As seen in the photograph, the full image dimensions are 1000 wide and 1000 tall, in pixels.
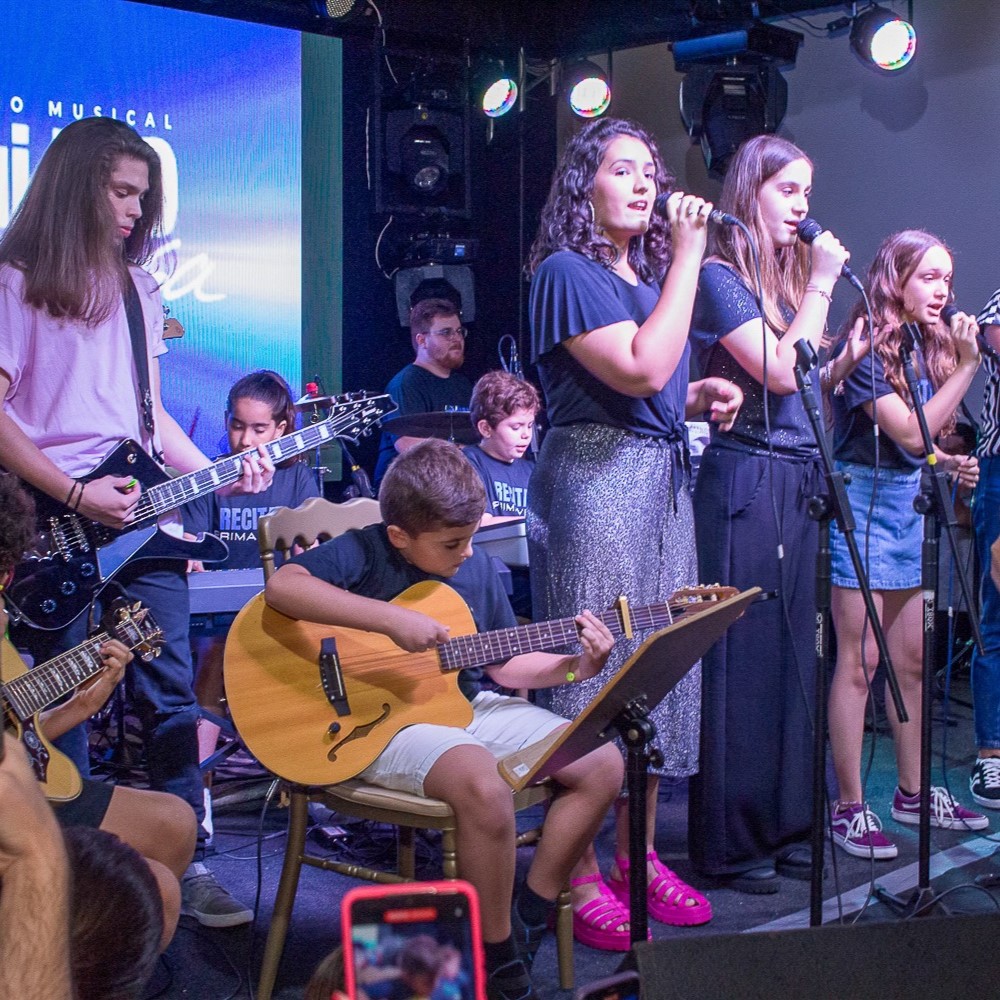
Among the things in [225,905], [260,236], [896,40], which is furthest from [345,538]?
[896,40]

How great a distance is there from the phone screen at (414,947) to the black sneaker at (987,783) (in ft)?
10.7

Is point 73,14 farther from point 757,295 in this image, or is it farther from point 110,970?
point 110,970

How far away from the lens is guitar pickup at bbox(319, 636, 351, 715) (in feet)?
8.46

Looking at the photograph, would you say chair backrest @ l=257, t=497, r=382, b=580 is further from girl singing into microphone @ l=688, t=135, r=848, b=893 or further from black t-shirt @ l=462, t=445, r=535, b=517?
black t-shirt @ l=462, t=445, r=535, b=517

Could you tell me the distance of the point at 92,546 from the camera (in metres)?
2.84

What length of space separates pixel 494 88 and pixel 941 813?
4.61 metres

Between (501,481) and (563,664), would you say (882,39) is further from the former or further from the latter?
(563,664)

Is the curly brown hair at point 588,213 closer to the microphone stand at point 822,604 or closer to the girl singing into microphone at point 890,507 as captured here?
the microphone stand at point 822,604

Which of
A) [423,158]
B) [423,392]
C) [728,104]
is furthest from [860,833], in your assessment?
[423,158]

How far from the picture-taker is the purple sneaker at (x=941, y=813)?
3.73 m

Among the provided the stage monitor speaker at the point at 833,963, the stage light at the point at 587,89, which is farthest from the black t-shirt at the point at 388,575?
the stage light at the point at 587,89

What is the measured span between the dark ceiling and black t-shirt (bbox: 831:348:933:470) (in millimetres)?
3054

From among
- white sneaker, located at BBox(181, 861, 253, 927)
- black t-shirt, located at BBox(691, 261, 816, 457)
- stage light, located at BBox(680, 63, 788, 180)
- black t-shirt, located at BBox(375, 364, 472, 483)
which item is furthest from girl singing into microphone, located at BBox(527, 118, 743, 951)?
stage light, located at BBox(680, 63, 788, 180)

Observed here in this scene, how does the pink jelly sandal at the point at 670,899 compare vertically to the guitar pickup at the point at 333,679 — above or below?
below
